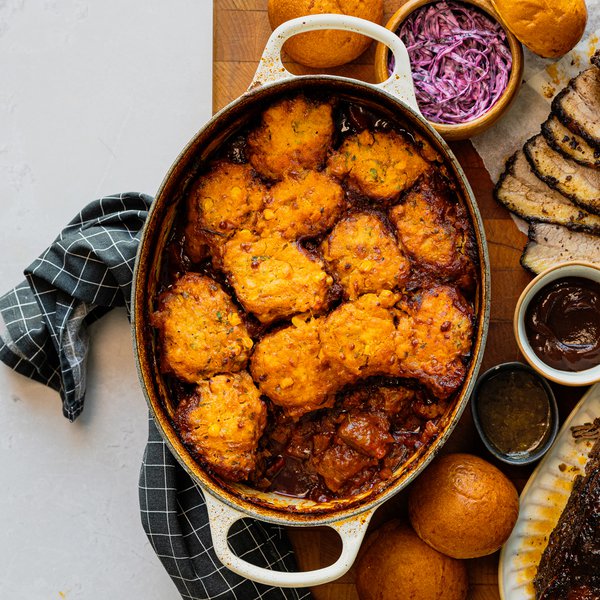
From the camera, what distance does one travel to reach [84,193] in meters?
3.74

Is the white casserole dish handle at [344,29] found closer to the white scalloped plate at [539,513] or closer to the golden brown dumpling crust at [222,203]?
the golden brown dumpling crust at [222,203]

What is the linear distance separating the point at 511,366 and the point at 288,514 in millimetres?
1194

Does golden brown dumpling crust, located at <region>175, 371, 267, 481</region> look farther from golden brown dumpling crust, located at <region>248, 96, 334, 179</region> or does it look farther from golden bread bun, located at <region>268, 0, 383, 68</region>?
golden bread bun, located at <region>268, 0, 383, 68</region>

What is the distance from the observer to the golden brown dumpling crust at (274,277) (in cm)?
290

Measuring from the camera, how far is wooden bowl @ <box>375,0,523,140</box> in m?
3.21

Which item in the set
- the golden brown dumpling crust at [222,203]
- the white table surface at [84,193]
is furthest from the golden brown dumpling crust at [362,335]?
the white table surface at [84,193]

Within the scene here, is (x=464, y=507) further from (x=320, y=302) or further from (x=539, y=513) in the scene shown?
(x=320, y=302)

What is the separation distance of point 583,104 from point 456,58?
603 millimetres

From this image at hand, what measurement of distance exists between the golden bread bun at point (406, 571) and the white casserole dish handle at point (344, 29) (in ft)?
5.98

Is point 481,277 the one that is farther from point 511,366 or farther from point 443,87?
point 443,87

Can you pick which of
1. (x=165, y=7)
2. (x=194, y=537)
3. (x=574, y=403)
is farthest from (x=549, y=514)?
(x=165, y=7)

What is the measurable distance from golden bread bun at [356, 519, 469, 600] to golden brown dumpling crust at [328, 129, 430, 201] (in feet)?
4.88

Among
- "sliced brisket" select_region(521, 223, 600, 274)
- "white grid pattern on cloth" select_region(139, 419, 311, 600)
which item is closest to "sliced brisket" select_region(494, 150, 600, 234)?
"sliced brisket" select_region(521, 223, 600, 274)

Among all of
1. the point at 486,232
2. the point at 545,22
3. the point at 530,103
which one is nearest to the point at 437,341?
the point at 486,232
